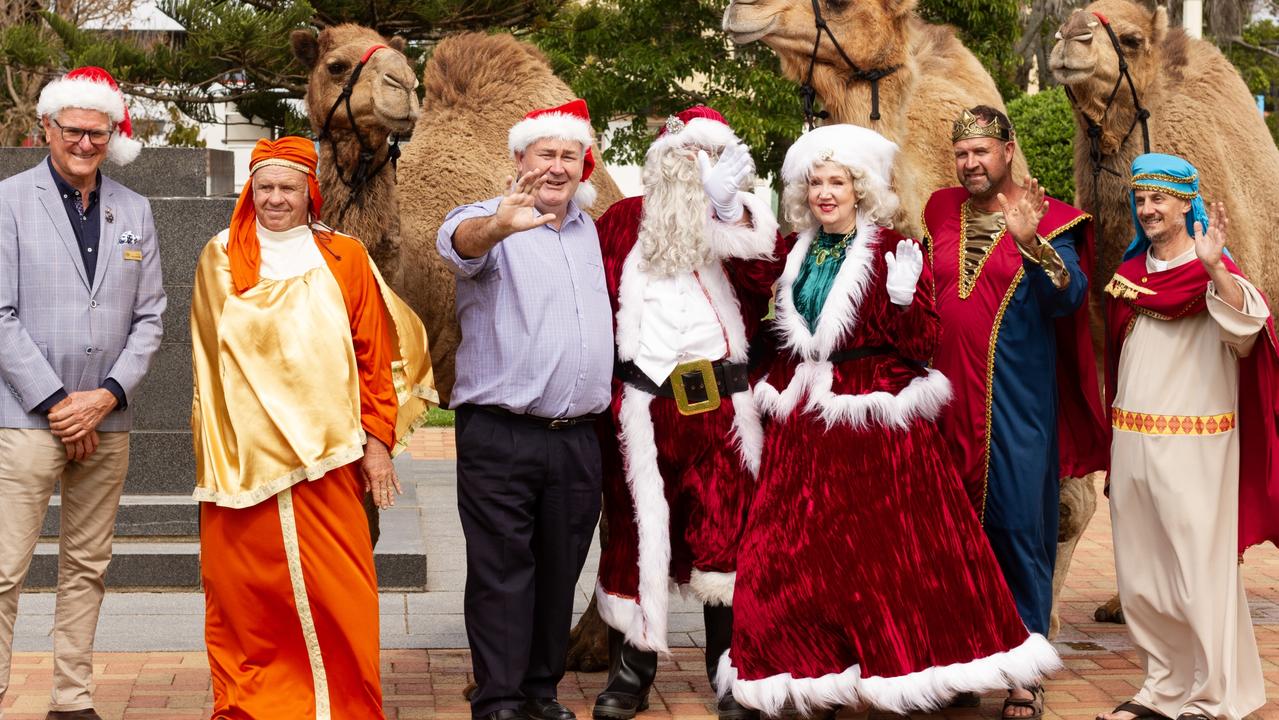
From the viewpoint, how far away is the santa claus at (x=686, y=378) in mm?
5172

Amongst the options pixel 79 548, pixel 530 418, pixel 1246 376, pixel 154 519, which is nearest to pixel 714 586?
pixel 530 418

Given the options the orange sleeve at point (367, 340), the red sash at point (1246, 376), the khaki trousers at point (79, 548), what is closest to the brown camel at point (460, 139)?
the orange sleeve at point (367, 340)

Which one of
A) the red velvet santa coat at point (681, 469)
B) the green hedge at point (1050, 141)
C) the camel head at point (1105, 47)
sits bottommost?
the red velvet santa coat at point (681, 469)

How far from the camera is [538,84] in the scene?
681 cm

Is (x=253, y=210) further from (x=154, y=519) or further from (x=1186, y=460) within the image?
(x=154, y=519)

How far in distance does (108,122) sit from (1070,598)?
500cm

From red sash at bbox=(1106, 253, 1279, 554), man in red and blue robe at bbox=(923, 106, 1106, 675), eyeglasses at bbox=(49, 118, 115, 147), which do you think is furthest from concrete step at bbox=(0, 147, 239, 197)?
red sash at bbox=(1106, 253, 1279, 554)

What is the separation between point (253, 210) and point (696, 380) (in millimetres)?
1538

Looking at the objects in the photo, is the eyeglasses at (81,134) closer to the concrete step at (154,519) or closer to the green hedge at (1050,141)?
the concrete step at (154,519)

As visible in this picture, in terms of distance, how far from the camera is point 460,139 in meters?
6.70

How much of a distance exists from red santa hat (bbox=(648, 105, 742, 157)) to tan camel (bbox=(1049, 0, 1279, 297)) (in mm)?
1686

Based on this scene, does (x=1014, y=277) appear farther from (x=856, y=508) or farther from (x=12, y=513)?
(x=12, y=513)

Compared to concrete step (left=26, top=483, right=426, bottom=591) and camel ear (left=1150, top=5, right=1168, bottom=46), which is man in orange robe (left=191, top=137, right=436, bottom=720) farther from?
camel ear (left=1150, top=5, right=1168, bottom=46)

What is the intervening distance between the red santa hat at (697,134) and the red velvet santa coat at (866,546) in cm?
58
